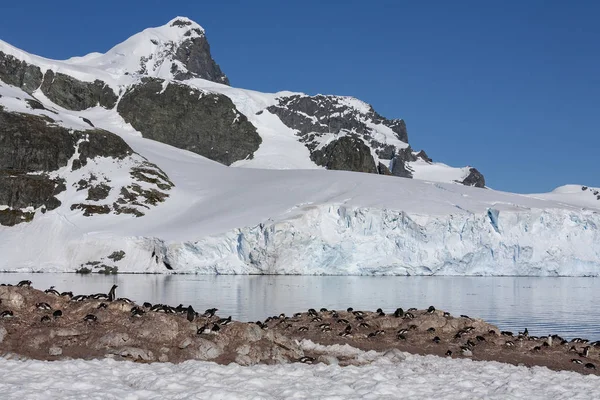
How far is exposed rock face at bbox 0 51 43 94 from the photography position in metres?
137

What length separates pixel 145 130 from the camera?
485 feet

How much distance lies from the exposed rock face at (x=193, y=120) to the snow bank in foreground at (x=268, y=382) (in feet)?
457

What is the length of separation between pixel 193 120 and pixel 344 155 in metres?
35.3

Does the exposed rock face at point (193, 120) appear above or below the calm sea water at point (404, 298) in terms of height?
above

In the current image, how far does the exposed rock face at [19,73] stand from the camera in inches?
5379

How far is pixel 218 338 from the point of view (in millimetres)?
15383

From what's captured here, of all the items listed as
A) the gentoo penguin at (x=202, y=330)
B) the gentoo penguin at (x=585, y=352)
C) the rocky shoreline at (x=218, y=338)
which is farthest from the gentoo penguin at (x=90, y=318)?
the gentoo penguin at (x=585, y=352)

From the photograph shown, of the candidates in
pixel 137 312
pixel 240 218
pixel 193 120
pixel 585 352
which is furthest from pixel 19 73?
pixel 585 352

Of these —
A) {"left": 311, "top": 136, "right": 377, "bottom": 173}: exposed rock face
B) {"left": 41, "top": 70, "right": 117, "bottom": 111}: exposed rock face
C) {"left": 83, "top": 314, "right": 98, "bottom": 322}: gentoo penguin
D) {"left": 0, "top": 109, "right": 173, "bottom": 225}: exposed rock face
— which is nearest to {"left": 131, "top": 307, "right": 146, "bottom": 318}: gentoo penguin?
{"left": 83, "top": 314, "right": 98, "bottom": 322}: gentoo penguin

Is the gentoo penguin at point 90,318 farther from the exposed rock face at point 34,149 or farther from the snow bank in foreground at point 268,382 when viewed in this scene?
the exposed rock face at point 34,149

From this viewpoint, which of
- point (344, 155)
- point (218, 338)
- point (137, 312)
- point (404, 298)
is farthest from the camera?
point (344, 155)

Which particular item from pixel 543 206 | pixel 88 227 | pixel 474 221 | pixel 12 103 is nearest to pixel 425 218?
pixel 474 221

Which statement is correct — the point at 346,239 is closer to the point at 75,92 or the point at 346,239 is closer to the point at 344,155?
the point at 344,155

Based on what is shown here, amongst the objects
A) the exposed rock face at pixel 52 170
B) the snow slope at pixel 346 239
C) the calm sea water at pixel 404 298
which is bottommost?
the calm sea water at pixel 404 298
